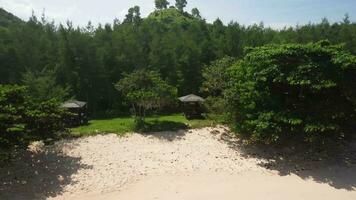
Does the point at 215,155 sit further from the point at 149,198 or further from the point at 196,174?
the point at 149,198

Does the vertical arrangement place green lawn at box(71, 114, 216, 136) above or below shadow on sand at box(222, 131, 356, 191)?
above

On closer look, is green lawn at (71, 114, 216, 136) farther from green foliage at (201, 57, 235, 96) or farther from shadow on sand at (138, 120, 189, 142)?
green foliage at (201, 57, 235, 96)

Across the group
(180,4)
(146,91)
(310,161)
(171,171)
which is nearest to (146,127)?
(146,91)

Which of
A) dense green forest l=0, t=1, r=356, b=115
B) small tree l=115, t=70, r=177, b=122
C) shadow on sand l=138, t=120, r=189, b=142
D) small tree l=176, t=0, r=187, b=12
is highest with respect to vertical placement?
small tree l=176, t=0, r=187, b=12

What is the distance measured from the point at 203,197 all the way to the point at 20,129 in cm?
556

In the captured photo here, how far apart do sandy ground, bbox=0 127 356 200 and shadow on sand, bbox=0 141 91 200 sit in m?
0.03

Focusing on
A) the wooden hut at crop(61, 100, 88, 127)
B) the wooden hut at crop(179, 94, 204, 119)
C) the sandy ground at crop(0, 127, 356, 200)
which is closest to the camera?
the sandy ground at crop(0, 127, 356, 200)

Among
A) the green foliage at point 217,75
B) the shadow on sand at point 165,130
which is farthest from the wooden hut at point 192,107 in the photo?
the shadow on sand at point 165,130

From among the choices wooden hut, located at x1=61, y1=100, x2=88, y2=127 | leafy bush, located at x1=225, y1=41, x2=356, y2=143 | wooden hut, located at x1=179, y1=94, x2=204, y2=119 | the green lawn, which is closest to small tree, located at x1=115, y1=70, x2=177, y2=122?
the green lawn

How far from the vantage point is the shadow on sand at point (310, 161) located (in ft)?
43.7

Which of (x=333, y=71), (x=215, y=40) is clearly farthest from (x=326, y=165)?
(x=215, y=40)

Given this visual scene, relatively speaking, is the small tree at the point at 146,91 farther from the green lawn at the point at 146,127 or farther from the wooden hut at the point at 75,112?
the wooden hut at the point at 75,112

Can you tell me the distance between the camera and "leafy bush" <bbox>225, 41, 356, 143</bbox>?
47.9 feet

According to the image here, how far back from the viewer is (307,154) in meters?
15.5
